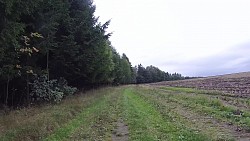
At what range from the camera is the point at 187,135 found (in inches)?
452

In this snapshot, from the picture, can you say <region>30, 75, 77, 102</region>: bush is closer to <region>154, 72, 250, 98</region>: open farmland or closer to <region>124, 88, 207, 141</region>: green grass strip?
<region>124, 88, 207, 141</region>: green grass strip

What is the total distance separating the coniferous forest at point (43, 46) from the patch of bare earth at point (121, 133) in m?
5.81

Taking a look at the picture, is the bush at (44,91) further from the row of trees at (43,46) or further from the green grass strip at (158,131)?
the green grass strip at (158,131)

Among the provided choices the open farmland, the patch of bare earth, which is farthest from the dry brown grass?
the open farmland

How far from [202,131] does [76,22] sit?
1972cm

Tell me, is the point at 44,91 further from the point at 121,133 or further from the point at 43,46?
the point at 121,133

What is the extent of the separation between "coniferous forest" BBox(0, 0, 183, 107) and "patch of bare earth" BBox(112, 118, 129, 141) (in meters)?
5.81

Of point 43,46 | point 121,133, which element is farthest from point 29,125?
point 43,46

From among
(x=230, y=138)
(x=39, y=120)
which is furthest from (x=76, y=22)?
(x=230, y=138)

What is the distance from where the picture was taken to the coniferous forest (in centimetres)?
1544

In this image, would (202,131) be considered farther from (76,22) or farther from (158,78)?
(158,78)

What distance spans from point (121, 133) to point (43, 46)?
10947mm

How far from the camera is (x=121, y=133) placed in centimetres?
1306

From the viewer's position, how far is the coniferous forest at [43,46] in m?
15.4
